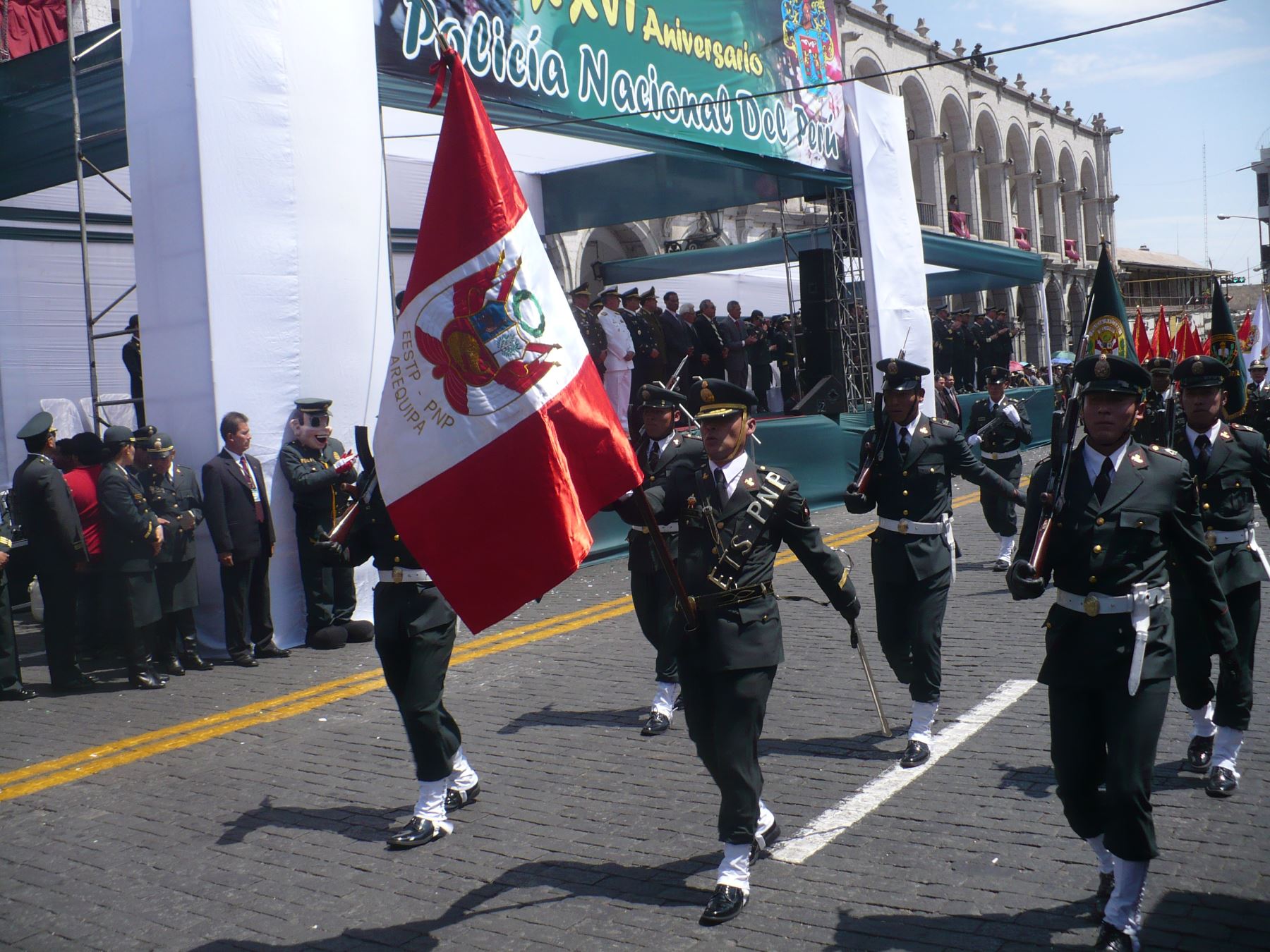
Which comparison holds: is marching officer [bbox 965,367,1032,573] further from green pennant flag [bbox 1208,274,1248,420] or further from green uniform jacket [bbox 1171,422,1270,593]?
green uniform jacket [bbox 1171,422,1270,593]

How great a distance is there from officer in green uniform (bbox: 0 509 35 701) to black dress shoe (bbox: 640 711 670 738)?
15.7 feet

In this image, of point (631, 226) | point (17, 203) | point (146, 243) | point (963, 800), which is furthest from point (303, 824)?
point (631, 226)

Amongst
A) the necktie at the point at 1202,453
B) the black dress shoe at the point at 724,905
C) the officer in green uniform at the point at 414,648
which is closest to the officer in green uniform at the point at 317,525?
the officer in green uniform at the point at 414,648

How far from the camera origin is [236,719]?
25.3 feet

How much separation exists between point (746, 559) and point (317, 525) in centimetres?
612

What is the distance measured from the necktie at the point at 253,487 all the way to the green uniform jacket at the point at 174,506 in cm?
40

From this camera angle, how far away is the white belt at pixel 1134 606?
4.13 m

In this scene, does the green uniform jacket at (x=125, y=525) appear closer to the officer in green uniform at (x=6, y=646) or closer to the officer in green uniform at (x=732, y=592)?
the officer in green uniform at (x=6, y=646)

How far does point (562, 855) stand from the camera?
5141 millimetres

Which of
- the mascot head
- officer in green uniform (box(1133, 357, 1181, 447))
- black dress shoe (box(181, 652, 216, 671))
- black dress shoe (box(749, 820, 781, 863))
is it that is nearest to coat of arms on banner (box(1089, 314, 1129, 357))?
black dress shoe (box(749, 820, 781, 863))

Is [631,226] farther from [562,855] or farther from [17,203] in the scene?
[562,855]

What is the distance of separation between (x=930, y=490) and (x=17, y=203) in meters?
11.8

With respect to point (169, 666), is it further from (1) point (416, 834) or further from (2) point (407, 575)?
(1) point (416, 834)

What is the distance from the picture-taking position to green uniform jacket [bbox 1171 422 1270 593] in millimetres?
5898
